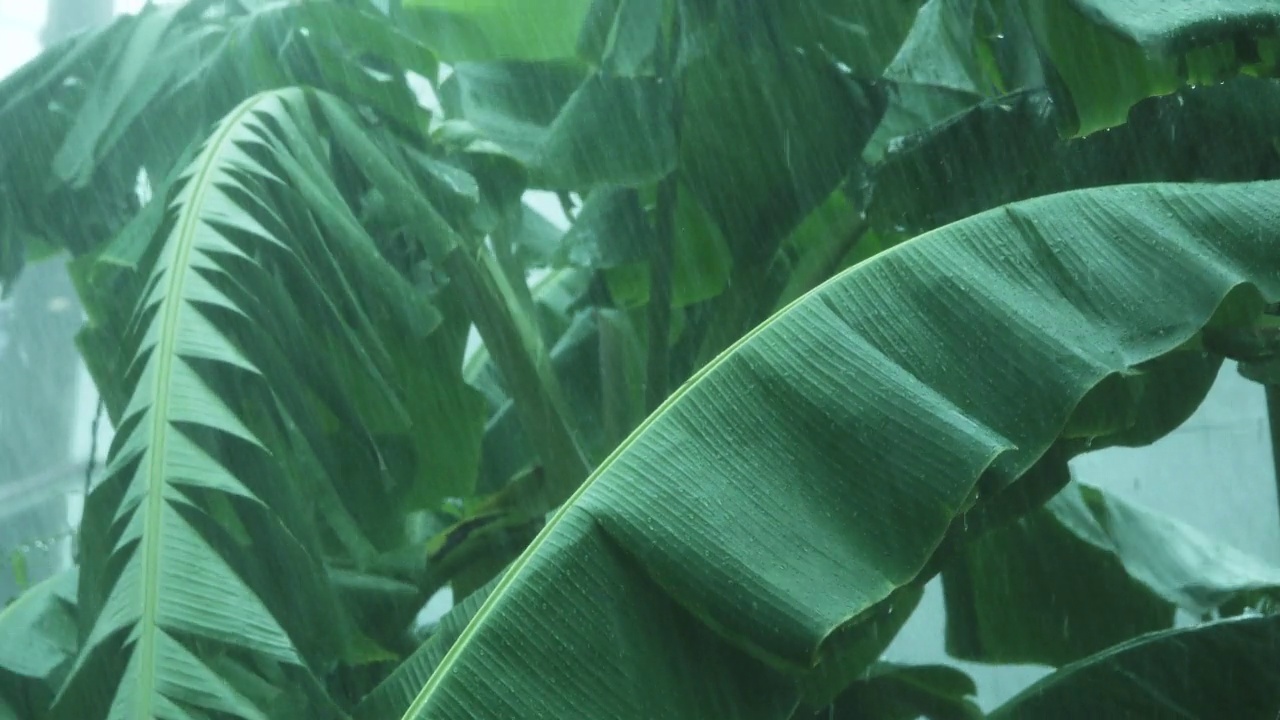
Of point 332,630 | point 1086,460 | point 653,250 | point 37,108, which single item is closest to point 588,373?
point 653,250

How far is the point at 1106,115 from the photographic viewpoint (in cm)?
89

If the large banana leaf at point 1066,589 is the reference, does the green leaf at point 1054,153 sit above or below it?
above

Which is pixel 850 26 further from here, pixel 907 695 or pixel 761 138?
pixel 907 695

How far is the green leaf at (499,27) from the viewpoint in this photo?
1310 millimetres

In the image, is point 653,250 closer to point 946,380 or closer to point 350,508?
point 350,508

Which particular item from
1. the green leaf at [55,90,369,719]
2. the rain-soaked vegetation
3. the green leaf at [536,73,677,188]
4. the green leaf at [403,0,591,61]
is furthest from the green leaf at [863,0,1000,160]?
the green leaf at [55,90,369,719]

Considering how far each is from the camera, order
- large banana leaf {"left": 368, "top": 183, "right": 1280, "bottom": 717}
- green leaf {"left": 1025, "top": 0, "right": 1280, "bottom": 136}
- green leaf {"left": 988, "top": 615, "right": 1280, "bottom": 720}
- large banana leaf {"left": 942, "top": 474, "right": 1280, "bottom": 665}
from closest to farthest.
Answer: large banana leaf {"left": 368, "top": 183, "right": 1280, "bottom": 717}, green leaf {"left": 1025, "top": 0, "right": 1280, "bottom": 136}, green leaf {"left": 988, "top": 615, "right": 1280, "bottom": 720}, large banana leaf {"left": 942, "top": 474, "right": 1280, "bottom": 665}

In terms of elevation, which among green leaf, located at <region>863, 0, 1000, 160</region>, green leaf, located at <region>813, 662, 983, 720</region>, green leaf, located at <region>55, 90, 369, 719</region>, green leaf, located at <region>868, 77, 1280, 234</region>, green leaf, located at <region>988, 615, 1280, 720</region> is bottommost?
green leaf, located at <region>813, 662, 983, 720</region>

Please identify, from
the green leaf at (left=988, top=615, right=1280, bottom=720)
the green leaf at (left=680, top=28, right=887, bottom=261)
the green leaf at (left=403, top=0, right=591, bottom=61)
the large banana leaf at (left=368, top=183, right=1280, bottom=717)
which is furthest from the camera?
the green leaf at (left=403, top=0, right=591, bottom=61)

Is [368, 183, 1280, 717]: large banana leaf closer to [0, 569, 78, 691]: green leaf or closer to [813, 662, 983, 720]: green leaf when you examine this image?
[813, 662, 983, 720]: green leaf

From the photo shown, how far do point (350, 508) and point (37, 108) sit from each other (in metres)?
0.71

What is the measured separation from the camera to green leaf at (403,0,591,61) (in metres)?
1.31

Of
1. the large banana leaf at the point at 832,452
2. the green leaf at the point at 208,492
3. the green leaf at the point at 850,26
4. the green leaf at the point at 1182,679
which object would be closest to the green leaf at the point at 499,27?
the green leaf at the point at 850,26

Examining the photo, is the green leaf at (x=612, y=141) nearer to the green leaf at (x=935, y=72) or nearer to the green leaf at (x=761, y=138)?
the green leaf at (x=761, y=138)
